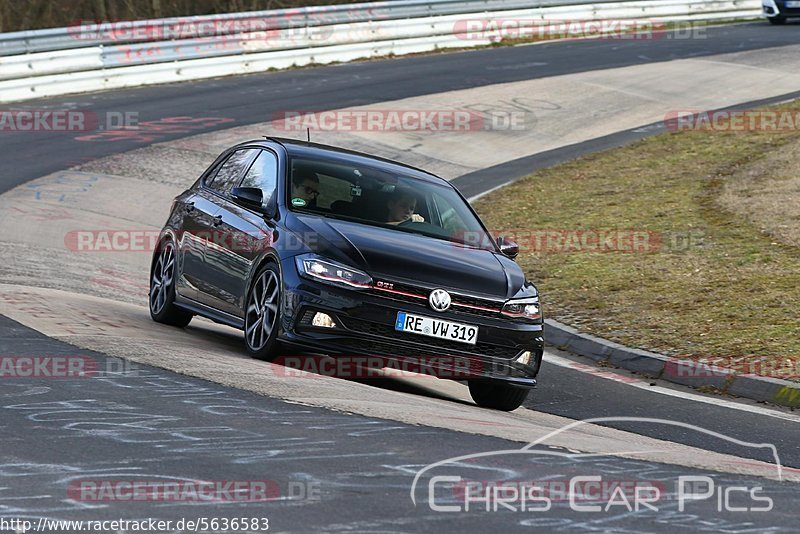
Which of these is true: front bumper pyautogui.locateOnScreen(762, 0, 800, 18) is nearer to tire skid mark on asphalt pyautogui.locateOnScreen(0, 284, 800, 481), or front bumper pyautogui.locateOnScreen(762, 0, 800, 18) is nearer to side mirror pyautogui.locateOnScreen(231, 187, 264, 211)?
tire skid mark on asphalt pyautogui.locateOnScreen(0, 284, 800, 481)

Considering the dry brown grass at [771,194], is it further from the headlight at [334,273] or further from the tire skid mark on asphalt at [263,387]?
the headlight at [334,273]

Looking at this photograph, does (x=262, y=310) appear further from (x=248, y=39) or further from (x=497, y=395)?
(x=248, y=39)

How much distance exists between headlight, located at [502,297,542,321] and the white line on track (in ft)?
5.24

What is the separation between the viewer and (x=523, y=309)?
959cm

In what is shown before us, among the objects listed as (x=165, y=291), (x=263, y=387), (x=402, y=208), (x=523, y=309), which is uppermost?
(x=402, y=208)

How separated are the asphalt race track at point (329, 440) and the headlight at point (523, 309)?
673 mm

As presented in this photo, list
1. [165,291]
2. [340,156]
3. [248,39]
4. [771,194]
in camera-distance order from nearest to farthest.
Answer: [340,156], [165,291], [771,194], [248,39]

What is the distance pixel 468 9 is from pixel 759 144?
13479mm

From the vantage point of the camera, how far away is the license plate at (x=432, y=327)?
916 centimetres

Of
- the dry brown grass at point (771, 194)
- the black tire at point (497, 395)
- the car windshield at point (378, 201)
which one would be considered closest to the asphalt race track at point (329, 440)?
the black tire at point (497, 395)

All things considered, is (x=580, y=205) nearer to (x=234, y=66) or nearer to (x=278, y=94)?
(x=278, y=94)

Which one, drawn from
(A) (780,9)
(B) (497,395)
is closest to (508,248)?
(B) (497,395)

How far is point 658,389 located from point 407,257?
2.70 metres

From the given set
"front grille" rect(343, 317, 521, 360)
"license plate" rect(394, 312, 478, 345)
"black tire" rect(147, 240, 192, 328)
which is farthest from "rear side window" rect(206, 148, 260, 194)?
"license plate" rect(394, 312, 478, 345)
